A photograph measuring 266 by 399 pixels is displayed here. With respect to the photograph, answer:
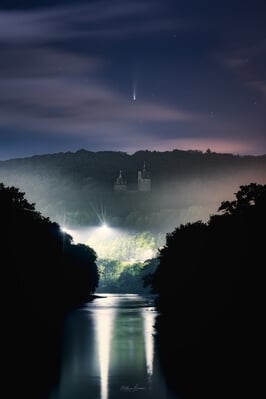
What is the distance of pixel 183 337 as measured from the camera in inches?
2621

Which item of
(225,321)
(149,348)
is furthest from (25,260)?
(149,348)

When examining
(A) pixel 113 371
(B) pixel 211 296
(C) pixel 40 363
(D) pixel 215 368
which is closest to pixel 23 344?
(C) pixel 40 363

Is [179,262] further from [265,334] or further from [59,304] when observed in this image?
[265,334]

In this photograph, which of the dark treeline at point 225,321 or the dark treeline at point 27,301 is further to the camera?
the dark treeline at point 27,301

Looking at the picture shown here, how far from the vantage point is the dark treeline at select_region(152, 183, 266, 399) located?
127ft

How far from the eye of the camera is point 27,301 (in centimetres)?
10531

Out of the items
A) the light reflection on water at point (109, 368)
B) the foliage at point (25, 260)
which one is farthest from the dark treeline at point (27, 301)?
the light reflection on water at point (109, 368)

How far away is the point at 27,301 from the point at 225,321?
44.2m

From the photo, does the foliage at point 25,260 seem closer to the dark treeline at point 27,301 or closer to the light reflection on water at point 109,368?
the dark treeline at point 27,301

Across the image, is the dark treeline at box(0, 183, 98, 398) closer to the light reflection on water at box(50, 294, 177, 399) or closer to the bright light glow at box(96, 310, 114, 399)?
the light reflection on water at box(50, 294, 177, 399)

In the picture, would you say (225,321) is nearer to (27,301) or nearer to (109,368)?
(109,368)

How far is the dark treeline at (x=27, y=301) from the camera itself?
42969 mm

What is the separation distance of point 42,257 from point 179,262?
34.3 meters

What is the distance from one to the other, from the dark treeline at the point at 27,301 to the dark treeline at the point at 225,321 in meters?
7.66
